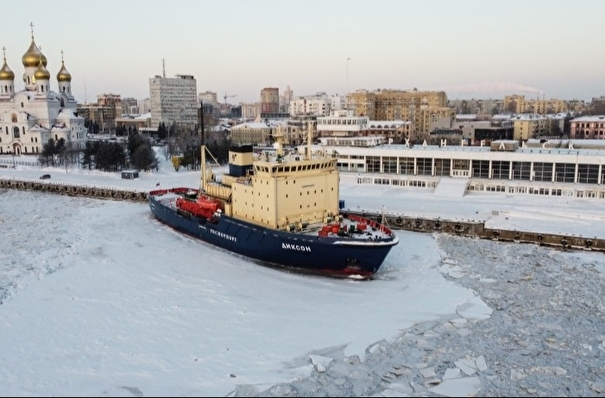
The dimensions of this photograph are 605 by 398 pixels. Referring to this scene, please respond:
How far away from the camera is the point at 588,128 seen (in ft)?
227

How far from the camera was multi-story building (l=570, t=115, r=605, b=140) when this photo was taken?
67812mm

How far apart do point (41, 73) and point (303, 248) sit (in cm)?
5419

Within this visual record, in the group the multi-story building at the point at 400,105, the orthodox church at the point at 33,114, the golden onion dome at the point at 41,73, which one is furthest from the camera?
the multi-story building at the point at 400,105

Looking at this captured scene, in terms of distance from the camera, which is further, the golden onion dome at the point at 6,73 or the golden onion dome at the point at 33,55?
the golden onion dome at the point at 6,73

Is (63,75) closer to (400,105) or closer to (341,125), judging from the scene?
(341,125)

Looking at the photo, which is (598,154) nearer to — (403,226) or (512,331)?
(403,226)

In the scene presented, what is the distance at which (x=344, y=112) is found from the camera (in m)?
48.2

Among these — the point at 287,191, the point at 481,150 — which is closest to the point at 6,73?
the point at 481,150

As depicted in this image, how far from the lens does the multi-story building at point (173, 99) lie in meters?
124

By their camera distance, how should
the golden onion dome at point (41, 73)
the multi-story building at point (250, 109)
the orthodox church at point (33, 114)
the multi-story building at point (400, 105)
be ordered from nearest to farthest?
the orthodox church at point (33, 114), the golden onion dome at point (41, 73), the multi-story building at point (400, 105), the multi-story building at point (250, 109)

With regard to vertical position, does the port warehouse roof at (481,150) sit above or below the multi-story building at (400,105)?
below

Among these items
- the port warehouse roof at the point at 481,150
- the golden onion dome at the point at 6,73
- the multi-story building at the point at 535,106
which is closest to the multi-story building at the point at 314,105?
the multi-story building at the point at 535,106

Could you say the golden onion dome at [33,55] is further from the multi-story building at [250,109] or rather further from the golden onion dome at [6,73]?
the multi-story building at [250,109]

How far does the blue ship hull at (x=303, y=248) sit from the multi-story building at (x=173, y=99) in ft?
347
